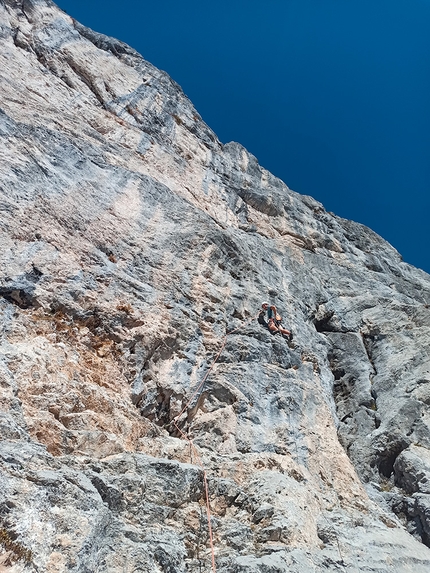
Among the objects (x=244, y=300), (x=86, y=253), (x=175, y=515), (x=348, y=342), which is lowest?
(x=175, y=515)

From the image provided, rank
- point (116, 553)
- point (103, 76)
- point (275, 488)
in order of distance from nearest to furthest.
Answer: point (116, 553) < point (275, 488) < point (103, 76)

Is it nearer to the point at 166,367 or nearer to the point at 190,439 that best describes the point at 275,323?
the point at 166,367

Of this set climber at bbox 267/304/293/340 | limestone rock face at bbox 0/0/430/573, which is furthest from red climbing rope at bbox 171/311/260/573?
climber at bbox 267/304/293/340

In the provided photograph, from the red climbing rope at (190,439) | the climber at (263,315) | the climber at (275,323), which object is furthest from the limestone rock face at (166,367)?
the climber at (275,323)

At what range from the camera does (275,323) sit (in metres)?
15.9

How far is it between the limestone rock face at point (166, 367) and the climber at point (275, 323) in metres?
0.59

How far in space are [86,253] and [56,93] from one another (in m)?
11.1

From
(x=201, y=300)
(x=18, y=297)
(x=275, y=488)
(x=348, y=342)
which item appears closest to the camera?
(x=275, y=488)

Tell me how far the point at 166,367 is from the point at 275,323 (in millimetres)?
4996

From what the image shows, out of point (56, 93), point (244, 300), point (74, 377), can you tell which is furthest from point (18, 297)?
point (56, 93)

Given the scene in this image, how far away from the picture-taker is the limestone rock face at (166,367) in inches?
292

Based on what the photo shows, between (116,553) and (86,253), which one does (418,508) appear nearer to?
(116,553)

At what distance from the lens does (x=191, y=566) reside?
7.24 metres

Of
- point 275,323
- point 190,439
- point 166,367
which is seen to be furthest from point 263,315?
point 190,439
